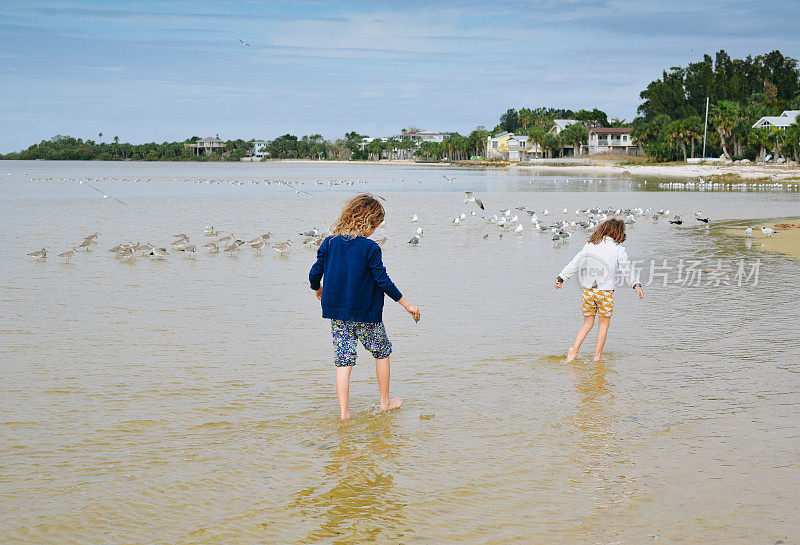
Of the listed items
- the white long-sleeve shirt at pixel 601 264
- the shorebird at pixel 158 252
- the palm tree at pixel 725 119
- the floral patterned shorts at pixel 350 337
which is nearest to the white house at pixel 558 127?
the palm tree at pixel 725 119

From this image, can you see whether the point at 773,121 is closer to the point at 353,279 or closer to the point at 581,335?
the point at 581,335

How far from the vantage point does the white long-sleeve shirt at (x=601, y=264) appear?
24.4ft

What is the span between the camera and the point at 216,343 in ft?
29.3

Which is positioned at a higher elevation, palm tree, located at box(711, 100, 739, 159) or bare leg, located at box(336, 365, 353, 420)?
palm tree, located at box(711, 100, 739, 159)

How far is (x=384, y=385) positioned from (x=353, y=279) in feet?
3.45

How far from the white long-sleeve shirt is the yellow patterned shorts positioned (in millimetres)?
69

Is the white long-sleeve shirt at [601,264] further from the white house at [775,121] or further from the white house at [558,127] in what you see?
the white house at [558,127]

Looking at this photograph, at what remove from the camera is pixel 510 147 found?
16312 centimetres

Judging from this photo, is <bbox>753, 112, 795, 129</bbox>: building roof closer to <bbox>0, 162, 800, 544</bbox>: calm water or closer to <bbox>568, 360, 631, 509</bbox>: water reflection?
<bbox>0, 162, 800, 544</bbox>: calm water

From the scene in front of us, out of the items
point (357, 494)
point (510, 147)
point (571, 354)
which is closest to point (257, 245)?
point (571, 354)

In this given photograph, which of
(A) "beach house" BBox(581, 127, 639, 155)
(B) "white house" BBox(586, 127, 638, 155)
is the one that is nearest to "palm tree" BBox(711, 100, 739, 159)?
(A) "beach house" BBox(581, 127, 639, 155)

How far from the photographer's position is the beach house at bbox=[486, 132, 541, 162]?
16062cm

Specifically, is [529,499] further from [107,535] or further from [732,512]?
[107,535]

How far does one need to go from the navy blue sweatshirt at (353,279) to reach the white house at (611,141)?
427 ft
